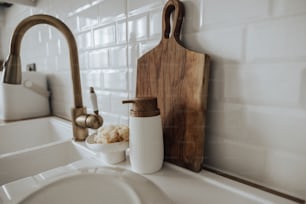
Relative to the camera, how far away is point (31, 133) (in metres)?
1.12

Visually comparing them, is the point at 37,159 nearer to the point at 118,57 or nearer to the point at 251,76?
the point at 118,57

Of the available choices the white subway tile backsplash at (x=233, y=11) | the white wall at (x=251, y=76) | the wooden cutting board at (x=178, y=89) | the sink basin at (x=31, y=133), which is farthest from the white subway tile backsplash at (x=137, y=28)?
the sink basin at (x=31, y=133)

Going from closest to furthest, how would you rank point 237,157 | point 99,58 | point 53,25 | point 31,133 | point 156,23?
point 237,157, point 156,23, point 53,25, point 99,58, point 31,133

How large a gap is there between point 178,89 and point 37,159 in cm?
56

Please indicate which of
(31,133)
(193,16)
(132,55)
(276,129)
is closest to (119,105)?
(132,55)

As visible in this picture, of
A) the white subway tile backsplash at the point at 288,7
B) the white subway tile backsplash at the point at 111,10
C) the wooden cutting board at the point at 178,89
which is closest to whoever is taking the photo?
the white subway tile backsplash at the point at 288,7

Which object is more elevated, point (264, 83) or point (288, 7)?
point (288, 7)

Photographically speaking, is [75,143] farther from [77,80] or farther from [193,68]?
[193,68]

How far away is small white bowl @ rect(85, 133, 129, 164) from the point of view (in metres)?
Answer: 0.54

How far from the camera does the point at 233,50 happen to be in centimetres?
46

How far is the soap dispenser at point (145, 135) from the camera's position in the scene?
491 millimetres

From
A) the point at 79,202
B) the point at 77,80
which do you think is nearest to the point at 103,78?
the point at 77,80

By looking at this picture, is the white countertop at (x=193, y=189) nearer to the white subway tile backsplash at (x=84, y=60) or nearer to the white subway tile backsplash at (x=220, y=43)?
Result: the white subway tile backsplash at (x=220, y=43)

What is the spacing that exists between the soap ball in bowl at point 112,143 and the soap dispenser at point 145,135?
0.05m
